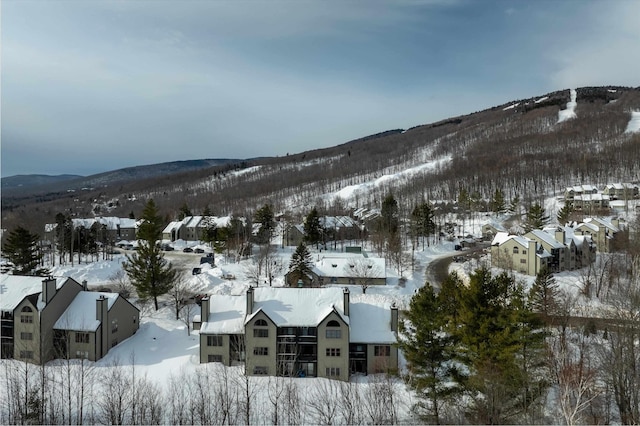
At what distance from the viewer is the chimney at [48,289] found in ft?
109

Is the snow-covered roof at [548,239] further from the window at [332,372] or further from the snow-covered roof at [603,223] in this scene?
the window at [332,372]

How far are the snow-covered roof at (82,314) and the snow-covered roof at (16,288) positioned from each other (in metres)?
2.18

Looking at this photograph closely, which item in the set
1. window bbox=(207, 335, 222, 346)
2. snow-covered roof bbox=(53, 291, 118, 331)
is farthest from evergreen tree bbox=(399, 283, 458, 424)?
snow-covered roof bbox=(53, 291, 118, 331)

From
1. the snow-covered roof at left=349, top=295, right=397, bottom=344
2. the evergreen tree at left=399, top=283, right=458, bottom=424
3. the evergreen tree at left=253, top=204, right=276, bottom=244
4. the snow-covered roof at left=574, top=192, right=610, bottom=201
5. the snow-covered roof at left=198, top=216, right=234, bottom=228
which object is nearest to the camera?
the evergreen tree at left=399, top=283, right=458, bottom=424

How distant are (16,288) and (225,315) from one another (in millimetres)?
17817

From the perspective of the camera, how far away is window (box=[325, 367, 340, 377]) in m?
31.4

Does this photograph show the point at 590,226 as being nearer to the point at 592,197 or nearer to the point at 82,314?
the point at 592,197

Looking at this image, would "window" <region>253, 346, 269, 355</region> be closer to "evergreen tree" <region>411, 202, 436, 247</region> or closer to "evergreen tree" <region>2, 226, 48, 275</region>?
"evergreen tree" <region>2, 226, 48, 275</region>

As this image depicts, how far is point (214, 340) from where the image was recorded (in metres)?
32.4

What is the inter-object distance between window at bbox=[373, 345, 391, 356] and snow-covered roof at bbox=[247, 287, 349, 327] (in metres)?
3.06

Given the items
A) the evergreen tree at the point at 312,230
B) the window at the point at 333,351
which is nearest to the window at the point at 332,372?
the window at the point at 333,351

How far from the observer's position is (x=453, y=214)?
10931 centimetres

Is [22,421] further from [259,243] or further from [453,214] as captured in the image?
[453,214]

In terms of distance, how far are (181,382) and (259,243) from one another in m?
49.5
